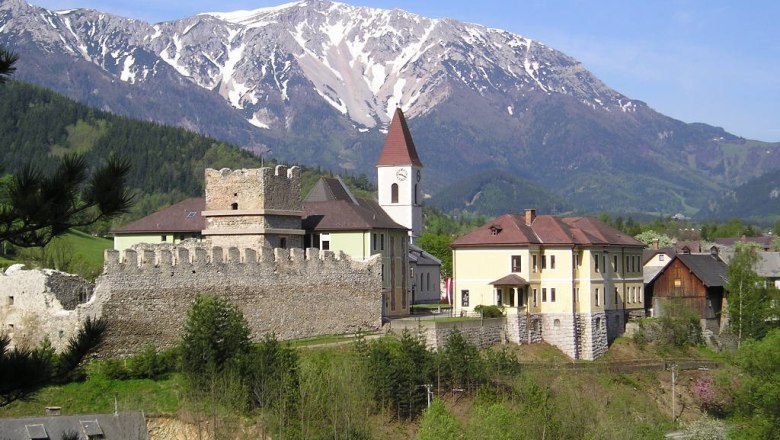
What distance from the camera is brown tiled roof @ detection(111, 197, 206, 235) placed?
6988 centimetres

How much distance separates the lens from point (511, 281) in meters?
68.6

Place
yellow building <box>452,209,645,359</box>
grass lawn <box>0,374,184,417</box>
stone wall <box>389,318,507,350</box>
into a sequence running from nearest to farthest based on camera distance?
grass lawn <box>0,374,184,417</box> < stone wall <box>389,318,507,350</box> < yellow building <box>452,209,645,359</box>

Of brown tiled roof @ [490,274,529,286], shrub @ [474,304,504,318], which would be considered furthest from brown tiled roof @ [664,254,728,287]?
shrub @ [474,304,504,318]

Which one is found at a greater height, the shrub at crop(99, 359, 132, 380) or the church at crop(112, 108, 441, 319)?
the church at crop(112, 108, 441, 319)

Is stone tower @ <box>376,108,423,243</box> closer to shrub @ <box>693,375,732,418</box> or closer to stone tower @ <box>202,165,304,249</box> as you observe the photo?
shrub @ <box>693,375,732,418</box>

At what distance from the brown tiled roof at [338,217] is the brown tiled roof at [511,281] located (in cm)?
618

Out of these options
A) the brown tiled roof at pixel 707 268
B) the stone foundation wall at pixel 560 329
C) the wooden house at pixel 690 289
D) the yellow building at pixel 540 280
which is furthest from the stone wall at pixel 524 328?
the brown tiled roof at pixel 707 268

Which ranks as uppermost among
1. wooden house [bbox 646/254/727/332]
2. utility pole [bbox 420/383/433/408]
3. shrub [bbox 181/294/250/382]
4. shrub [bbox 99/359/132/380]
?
wooden house [bbox 646/254/727/332]

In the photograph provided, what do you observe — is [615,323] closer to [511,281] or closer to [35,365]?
[511,281]

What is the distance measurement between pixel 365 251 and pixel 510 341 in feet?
29.5

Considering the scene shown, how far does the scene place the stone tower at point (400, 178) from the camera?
96.9 m

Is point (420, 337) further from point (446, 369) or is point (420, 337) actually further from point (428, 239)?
point (428, 239)

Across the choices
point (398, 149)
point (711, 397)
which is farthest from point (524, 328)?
point (398, 149)

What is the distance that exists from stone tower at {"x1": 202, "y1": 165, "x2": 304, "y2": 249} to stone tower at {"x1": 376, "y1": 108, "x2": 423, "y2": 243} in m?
37.3
